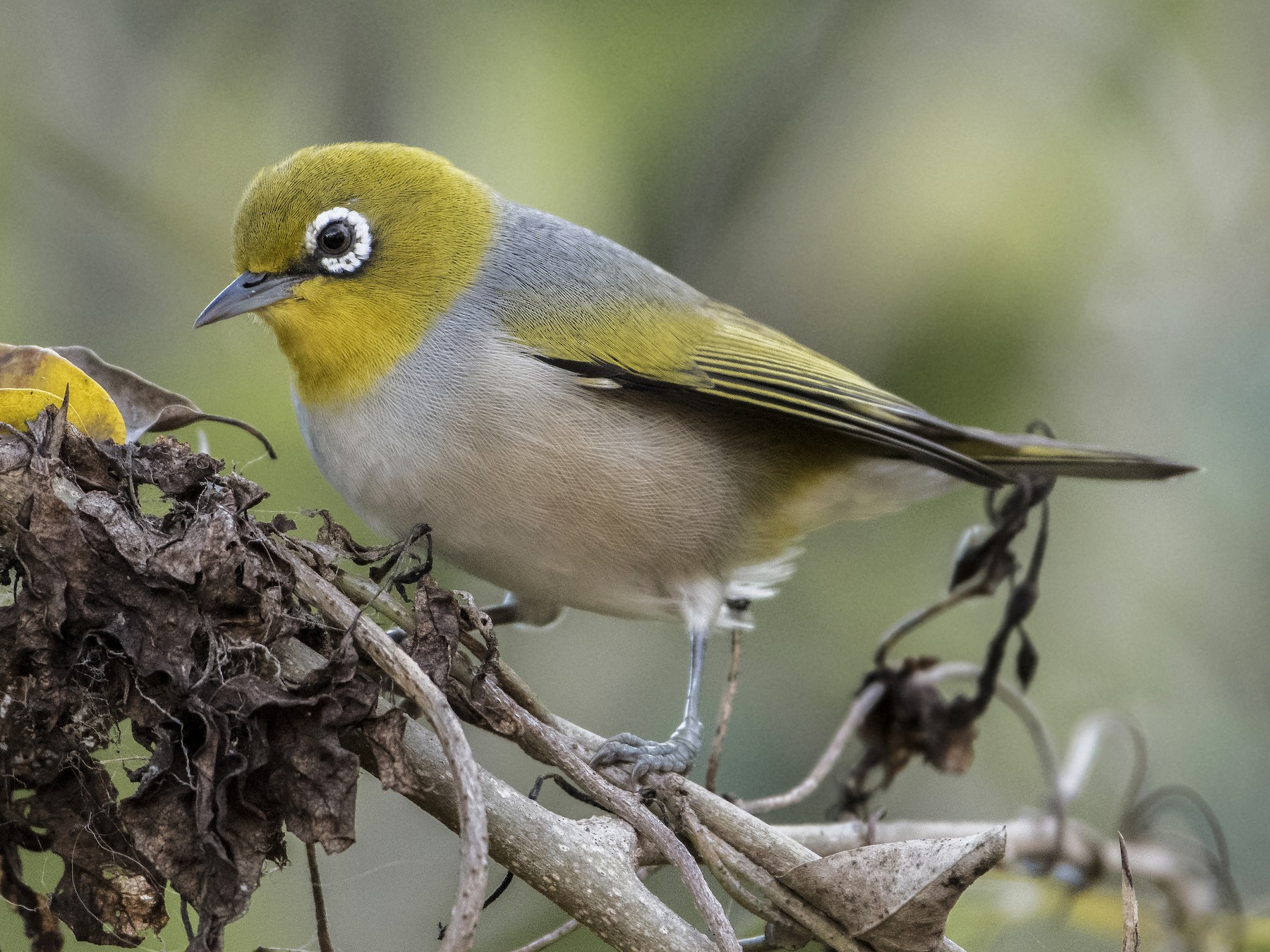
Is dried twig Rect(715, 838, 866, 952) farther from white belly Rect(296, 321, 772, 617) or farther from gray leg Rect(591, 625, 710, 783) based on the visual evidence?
white belly Rect(296, 321, 772, 617)

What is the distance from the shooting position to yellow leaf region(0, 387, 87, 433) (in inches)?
Result: 75.0

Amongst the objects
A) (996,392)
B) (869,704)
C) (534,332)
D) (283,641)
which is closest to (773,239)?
(996,392)

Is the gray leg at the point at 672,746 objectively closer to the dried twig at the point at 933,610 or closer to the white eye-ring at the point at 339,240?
the dried twig at the point at 933,610

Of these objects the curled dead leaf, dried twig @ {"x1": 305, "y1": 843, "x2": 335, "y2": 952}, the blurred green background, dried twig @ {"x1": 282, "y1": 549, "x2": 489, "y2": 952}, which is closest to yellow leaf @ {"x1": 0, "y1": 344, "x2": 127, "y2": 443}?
the curled dead leaf

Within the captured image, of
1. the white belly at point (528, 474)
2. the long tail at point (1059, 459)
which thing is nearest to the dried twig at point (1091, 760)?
the long tail at point (1059, 459)

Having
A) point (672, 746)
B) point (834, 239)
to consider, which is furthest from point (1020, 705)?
point (834, 239)

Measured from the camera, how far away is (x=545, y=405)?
10.2ft

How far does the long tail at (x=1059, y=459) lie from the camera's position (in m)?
3.71

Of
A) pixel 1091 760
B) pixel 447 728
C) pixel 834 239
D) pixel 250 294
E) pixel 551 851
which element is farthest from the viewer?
pixel 834 239

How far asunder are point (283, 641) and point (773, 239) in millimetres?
3442

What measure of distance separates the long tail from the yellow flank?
1572mm

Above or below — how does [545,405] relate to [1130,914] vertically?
above

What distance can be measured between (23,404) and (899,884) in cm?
148

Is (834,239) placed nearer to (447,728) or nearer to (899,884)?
(899,884)
